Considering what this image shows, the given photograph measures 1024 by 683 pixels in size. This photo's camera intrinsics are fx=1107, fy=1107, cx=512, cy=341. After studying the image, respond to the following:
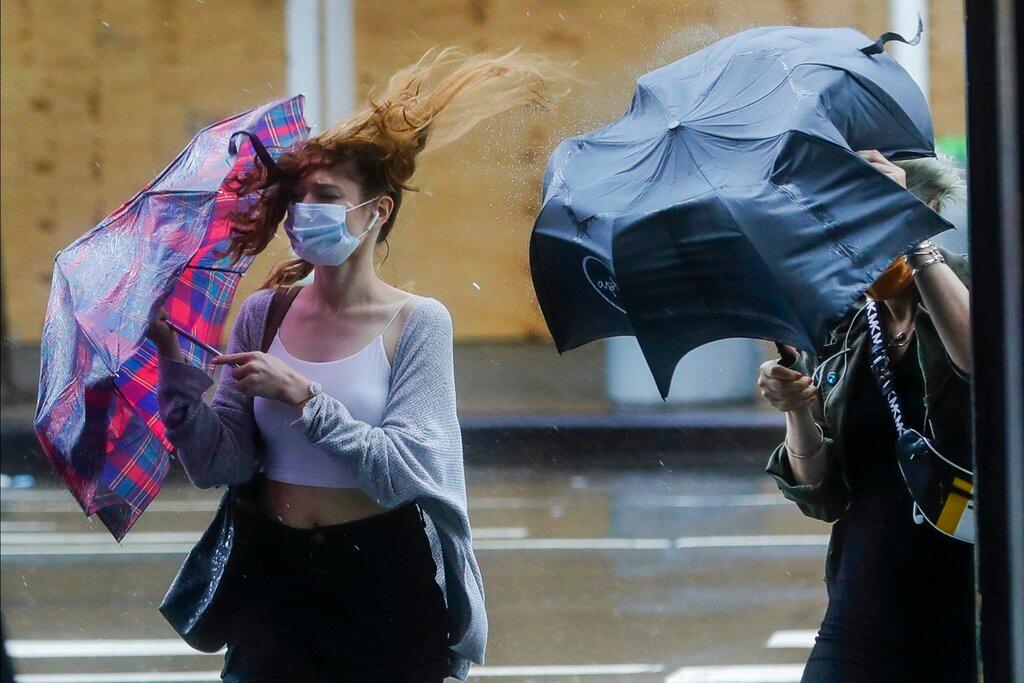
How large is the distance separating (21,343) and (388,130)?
1.38m

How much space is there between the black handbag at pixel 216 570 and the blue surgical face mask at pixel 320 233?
14 centimetres

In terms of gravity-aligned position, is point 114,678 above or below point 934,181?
below

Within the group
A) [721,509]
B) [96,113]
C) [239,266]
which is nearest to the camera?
[239,266]

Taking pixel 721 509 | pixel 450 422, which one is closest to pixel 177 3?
pixel 450 422

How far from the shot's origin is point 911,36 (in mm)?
2025

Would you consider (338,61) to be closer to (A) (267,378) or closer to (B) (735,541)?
(A) (267,378)

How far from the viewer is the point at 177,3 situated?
7.43 ft

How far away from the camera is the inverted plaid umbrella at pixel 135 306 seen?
6.29 ft

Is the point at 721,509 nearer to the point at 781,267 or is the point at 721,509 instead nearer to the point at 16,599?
the point at 16,599

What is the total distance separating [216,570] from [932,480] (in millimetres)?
1298

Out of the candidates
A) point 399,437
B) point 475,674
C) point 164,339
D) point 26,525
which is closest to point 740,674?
point 475,674

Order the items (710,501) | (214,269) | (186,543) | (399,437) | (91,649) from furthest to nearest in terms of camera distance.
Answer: (710,501)
(186,543)
(91,649)
(214,269)
(399,437)

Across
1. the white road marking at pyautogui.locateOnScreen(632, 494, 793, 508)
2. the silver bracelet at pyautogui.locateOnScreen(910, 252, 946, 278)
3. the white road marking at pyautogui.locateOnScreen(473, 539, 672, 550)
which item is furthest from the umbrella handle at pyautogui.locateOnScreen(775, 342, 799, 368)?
the white road marking at pyautogui.locateOnScreen(632, 494, 793, 508)

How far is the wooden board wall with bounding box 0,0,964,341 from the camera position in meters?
2.14
